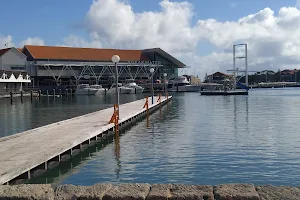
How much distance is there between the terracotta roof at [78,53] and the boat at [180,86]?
1111 cm

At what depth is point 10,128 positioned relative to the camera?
83.7 ft

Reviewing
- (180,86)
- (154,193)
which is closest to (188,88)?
(180,86)

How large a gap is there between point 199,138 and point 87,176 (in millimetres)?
8666

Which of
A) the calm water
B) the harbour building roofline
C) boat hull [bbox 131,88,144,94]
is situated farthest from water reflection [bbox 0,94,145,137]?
the harbour building roofline

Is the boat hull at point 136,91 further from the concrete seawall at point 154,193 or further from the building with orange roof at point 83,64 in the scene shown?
the concrete seawall at point 154,193

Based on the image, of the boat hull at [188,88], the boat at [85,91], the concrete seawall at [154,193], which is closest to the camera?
the concrete seawall at [154,193]

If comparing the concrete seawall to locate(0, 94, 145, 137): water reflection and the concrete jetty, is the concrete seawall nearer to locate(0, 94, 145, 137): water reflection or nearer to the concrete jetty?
the concrete jetty

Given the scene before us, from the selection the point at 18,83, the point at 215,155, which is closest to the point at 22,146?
the point at 215,155

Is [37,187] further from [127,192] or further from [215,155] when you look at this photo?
[215,155]

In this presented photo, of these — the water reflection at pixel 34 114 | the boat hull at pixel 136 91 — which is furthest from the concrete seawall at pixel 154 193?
the boat hull at pixel 136 91

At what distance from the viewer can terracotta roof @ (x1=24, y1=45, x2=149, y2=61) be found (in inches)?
3939

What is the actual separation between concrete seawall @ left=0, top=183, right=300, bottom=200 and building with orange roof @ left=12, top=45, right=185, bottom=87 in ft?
308

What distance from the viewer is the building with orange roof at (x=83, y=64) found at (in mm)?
98375

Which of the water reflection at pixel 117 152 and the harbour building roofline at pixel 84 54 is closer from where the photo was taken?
the water reflection at pixel 117 152
